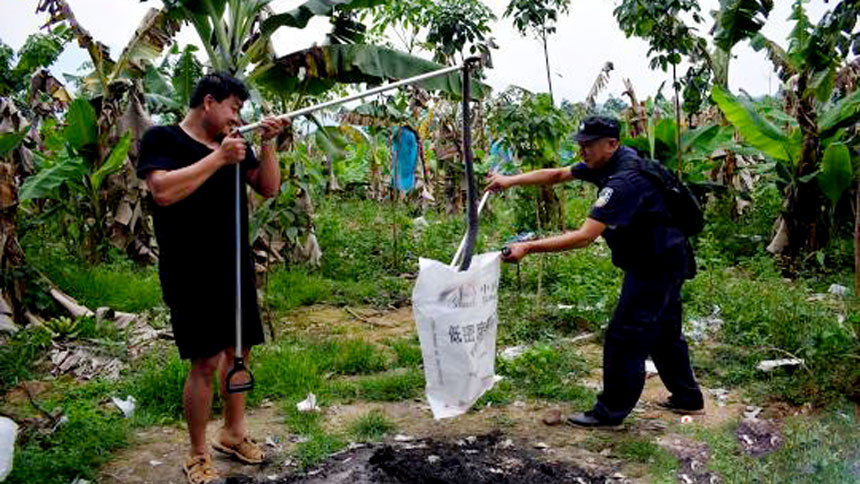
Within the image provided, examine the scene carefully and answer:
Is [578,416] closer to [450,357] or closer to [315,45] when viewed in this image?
[450,357]

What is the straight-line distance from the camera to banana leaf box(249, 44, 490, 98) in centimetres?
625

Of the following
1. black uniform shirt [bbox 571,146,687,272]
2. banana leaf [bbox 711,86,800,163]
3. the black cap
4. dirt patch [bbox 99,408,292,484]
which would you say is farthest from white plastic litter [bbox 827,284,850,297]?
dirt patch [bbox 99,408,292,484]

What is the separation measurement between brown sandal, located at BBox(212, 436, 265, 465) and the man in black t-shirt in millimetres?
203

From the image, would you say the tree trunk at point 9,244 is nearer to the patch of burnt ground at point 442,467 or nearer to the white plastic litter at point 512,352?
the patch of burnt ground at point 442,467

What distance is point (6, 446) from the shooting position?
11.3 ft

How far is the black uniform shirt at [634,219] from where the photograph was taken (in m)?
3.85

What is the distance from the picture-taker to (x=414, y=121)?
12664 mm

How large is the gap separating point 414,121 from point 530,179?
326 inches

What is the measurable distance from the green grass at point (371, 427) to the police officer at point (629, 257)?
1.00m

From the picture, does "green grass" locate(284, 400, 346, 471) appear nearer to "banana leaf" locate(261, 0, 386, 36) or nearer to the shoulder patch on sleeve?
the shoulder patch on sleeve

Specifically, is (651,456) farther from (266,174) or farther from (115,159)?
(115,159)

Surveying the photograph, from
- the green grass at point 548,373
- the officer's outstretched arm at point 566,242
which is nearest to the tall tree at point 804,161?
the green grass at point 548,373

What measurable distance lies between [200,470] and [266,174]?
1359 millimetres

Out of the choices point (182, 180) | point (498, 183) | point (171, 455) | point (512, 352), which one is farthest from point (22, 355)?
point (498, 183)
